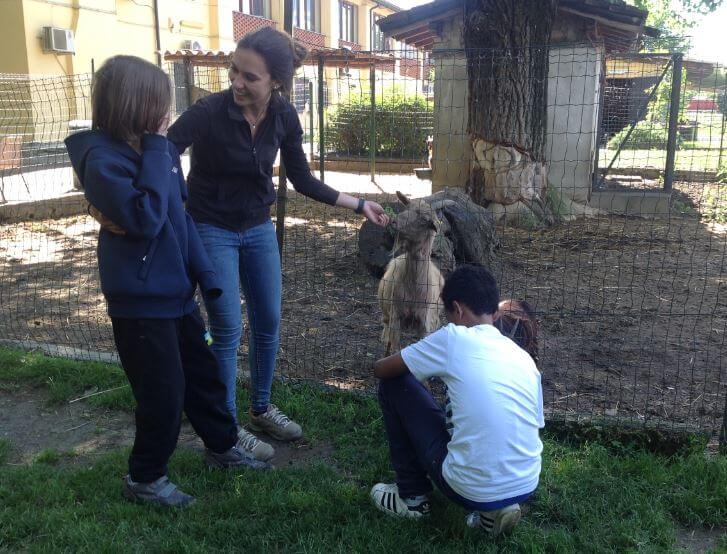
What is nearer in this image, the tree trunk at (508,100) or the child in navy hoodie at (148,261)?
the child in navy hoodie at (148,261)

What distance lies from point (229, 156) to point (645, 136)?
13412 millimetres

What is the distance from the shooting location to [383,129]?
15.2m

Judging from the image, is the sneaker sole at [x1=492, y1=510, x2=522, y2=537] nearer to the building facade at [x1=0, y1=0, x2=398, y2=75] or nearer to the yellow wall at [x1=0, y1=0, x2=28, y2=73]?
the building facade at [x1=0, y1=0, x2=398, y2=75]

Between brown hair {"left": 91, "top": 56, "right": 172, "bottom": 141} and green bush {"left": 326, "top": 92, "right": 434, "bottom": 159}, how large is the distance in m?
10.6

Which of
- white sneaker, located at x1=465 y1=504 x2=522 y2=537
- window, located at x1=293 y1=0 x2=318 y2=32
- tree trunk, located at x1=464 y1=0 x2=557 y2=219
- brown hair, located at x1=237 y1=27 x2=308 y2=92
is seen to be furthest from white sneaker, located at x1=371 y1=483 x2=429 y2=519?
window, located at x1=293 y1=0 x2=318 y2=32

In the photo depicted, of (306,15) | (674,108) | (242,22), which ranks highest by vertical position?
(306,15)

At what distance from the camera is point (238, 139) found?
10.5 feet

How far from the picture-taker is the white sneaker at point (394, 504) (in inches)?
113

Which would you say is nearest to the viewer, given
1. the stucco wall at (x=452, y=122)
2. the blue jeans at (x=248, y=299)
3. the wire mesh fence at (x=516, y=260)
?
the blue jeans at (x=248, y=299)

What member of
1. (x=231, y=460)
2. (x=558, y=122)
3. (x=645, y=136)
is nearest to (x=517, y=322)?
(x=231, y=460)

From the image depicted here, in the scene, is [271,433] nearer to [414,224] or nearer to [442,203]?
[414,224]

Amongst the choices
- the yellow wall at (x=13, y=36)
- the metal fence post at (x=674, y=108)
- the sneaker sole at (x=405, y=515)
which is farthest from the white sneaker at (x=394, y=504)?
the yellow wall at (x=13, y=36)

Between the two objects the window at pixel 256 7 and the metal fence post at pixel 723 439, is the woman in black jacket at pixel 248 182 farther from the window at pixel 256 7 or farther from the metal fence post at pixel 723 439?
the window at pixel 256 7

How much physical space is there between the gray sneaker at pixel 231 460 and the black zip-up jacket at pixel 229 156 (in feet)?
3.57
